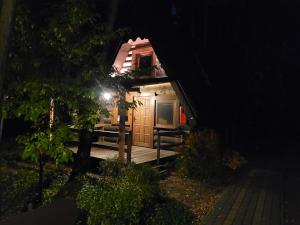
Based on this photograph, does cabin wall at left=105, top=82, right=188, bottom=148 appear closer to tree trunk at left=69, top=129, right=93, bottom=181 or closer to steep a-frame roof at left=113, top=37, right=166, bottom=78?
steep a-frame roof at left=113, top=37, right=166, bottom=78

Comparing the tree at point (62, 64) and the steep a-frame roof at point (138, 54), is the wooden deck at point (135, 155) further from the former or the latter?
the tree at point (62, 64)

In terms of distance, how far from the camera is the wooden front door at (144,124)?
15.6m

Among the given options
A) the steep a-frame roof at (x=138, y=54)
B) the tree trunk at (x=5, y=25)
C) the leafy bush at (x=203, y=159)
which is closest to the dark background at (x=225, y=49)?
the steep a-frame roof at (x=138, y=54)

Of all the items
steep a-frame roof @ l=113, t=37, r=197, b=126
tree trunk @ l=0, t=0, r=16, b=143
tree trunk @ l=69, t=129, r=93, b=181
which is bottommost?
tree trunk @ l=69, t=129, r=93, b=181

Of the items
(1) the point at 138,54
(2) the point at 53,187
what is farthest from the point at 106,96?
(1) the point at 138,54

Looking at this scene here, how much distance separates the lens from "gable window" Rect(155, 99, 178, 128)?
14.8 m

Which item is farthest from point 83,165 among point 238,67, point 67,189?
point 238,67

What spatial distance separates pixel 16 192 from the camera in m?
5.88

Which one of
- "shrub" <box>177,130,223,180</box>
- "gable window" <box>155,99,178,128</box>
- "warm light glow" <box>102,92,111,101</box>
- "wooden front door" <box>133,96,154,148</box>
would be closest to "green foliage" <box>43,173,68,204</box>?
"warm light glow" <box>102,92,111,101</box>

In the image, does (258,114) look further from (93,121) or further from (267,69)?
(93,121)

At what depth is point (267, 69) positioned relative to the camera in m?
20.4

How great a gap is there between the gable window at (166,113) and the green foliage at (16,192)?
9259mm

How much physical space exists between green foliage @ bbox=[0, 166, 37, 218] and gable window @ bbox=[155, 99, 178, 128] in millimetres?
9259

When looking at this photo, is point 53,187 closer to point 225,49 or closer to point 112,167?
point 112,167
